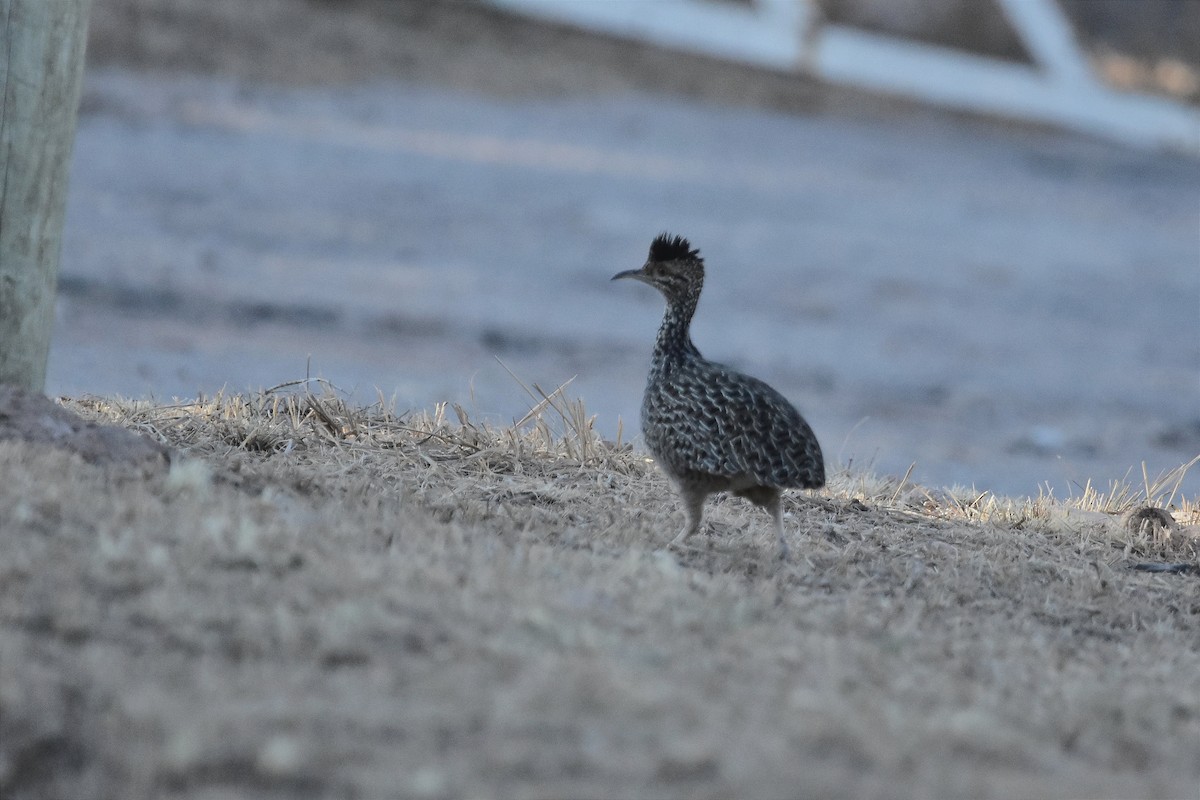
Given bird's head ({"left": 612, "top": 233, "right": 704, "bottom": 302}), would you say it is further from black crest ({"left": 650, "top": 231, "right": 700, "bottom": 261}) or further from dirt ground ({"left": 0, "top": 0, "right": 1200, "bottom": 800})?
dirt ground ({"left": 0, "top": 0, "right": 1200, "bottom": 800})

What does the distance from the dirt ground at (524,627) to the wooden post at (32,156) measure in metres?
0.38

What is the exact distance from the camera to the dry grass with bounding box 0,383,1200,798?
12.3 feet

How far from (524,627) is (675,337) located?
2.83 meters

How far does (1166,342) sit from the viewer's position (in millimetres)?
16125

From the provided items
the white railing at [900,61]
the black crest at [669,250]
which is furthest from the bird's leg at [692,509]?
the white railing at [900,61]

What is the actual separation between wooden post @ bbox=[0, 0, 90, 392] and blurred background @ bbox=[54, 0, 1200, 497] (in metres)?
2.35

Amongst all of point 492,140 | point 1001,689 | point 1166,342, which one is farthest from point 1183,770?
point 492,140

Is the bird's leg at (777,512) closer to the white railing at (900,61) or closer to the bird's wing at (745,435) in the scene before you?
the bird's wing at (745,435)

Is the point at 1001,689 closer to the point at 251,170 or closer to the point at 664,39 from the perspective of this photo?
the point at 251,170

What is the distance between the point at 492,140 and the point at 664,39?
519cm

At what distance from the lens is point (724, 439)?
6.30 meters

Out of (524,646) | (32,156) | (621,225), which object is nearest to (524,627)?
(524,646)

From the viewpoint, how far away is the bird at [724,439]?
6207 mm

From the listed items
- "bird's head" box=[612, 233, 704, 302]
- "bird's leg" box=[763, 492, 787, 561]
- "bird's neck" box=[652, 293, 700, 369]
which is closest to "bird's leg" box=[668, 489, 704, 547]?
"bird's leg" box=[763, 492, 787, 561]
